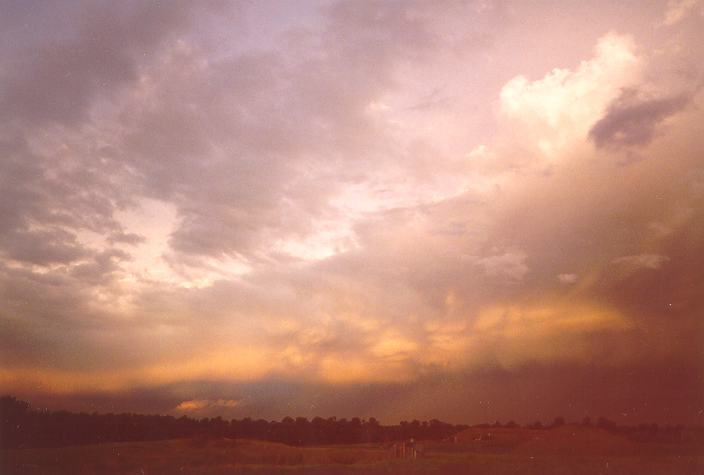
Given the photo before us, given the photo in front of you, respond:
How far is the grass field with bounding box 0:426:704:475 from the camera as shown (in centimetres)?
4853

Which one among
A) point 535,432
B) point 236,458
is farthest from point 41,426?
point 535,432

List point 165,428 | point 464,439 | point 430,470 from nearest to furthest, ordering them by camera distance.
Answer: point 430,470
point 464,439
point 165,428

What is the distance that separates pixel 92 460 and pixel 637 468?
1783 inches

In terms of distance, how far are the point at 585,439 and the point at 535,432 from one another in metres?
6.68

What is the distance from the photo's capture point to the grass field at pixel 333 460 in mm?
48531

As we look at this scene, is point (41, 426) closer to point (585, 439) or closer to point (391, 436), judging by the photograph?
point (391, 436)

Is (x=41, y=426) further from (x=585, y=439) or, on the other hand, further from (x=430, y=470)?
(x=585, y=439)

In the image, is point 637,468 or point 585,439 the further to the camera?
point 585,439

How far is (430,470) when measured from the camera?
158 ft

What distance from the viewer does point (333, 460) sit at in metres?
59.9

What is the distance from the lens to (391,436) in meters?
103

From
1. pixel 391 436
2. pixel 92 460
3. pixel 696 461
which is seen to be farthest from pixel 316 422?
pixel 696 461

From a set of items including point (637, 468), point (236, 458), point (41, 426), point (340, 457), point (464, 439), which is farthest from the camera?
point (464, 439)

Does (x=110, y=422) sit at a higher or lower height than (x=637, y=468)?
higher
